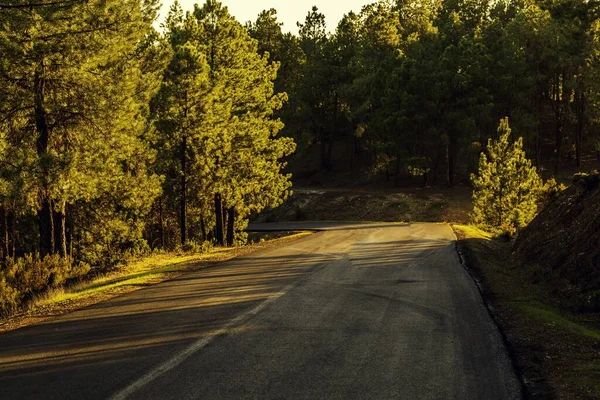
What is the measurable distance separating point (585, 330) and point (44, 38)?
16266 mm

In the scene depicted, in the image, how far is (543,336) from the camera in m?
8.69

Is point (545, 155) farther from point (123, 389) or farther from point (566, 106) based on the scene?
point (123, 389)

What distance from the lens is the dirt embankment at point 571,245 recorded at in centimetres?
1265

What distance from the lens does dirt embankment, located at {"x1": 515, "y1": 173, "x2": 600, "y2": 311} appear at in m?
12.6

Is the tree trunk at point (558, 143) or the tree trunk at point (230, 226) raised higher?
the tree trunk at point (558, 143)

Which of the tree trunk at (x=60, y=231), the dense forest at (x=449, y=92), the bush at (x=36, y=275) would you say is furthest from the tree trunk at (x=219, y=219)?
the dense forest at (x=449, y=92)

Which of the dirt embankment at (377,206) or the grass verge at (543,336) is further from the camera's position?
the dirt embankment at (377,206)

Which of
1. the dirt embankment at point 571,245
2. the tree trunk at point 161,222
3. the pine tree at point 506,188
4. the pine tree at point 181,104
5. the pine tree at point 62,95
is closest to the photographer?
the dirt embankment at point 571,245

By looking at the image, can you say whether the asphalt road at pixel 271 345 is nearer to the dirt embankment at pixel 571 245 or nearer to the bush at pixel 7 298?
the dirt embankment at pixel 571 245

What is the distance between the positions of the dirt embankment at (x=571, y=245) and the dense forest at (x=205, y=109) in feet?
39.5

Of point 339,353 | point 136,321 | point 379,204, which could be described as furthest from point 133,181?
point 379,204

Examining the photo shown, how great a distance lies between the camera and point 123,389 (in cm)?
600

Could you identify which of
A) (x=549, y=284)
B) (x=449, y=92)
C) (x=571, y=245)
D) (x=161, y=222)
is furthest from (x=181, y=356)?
(x=449, y=92)

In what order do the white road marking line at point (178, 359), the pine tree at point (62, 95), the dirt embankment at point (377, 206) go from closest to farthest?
the white road marking line at point (178, 359), the pine tree at point (62, 95), the dirt embankment at point (377, 206)
